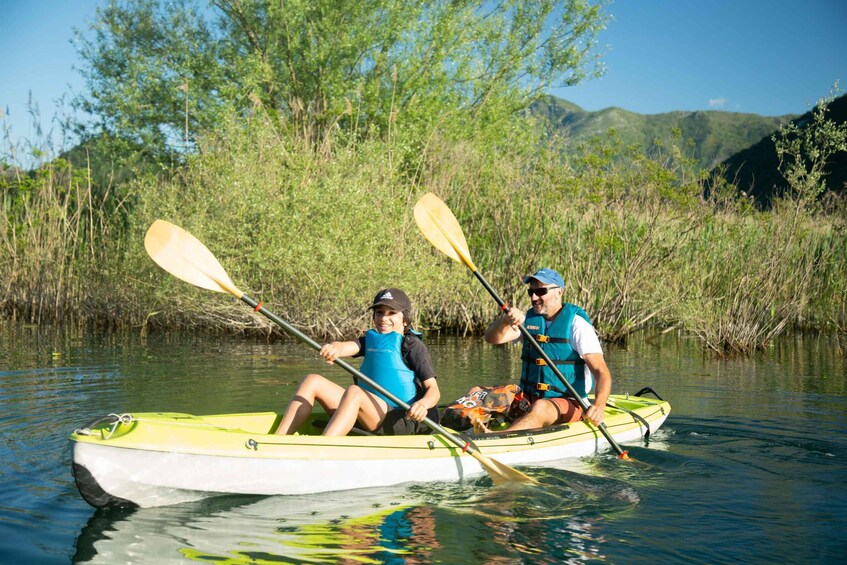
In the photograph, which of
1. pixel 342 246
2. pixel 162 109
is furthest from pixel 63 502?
pixel 162 109

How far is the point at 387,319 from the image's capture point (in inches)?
192

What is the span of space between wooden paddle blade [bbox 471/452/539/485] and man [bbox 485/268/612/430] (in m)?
0.57

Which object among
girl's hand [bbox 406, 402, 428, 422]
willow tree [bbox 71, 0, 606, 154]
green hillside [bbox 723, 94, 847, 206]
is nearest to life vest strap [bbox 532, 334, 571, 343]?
girl's hand [bbox 406, 402, 428, 422]

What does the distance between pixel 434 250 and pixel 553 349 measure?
542 cm

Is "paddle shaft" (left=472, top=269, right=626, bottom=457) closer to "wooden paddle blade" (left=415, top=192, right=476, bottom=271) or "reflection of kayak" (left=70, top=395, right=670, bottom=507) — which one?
"reflection of kayak" (left=70, top=395, right=670, bottom=507)

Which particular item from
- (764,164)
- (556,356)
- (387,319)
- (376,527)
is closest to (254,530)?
(376,527)

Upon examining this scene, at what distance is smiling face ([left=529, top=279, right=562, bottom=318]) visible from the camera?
18.0ft

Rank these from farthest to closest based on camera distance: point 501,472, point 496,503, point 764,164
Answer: point 764,164 < point 501,472 < point 496,503

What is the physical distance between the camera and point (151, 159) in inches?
612

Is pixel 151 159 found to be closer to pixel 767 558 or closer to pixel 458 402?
pixel 458 402

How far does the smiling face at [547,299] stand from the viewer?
5.49 metres

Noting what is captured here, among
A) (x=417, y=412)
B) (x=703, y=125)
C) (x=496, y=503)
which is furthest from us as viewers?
(x=703, y=125)

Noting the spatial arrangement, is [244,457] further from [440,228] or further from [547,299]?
[440,228]

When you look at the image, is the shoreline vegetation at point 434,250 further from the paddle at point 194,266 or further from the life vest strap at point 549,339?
the paddle at point 194,266
